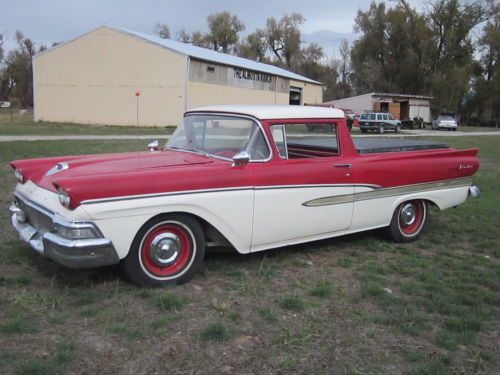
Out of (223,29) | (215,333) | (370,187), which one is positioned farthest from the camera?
(223,29)

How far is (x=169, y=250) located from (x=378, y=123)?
33.3m

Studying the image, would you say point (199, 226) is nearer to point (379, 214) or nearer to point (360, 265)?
point (360, 265)

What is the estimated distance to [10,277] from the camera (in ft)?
14.0

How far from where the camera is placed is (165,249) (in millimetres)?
4125

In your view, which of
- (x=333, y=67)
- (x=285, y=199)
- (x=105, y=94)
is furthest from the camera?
(x=333, y=67)

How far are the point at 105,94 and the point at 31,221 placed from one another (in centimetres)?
3142

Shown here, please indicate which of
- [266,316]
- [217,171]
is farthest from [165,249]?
[266,316]

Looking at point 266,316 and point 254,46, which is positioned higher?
point 254,46

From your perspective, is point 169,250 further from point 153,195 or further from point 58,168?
point 58,168

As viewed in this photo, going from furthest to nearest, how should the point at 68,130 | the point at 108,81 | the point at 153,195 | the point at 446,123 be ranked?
the point at 446,123 < the point at 108,81 < the point at 68,130 < the point at 153,195

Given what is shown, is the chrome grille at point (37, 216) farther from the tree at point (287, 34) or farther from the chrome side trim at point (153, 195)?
the tree at point (287, 34)

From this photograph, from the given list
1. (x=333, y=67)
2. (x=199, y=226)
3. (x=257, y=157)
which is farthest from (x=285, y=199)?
(x=333, y=67)

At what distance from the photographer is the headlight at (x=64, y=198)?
12.0ft

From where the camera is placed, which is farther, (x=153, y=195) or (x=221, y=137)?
(x=221, y=137)
